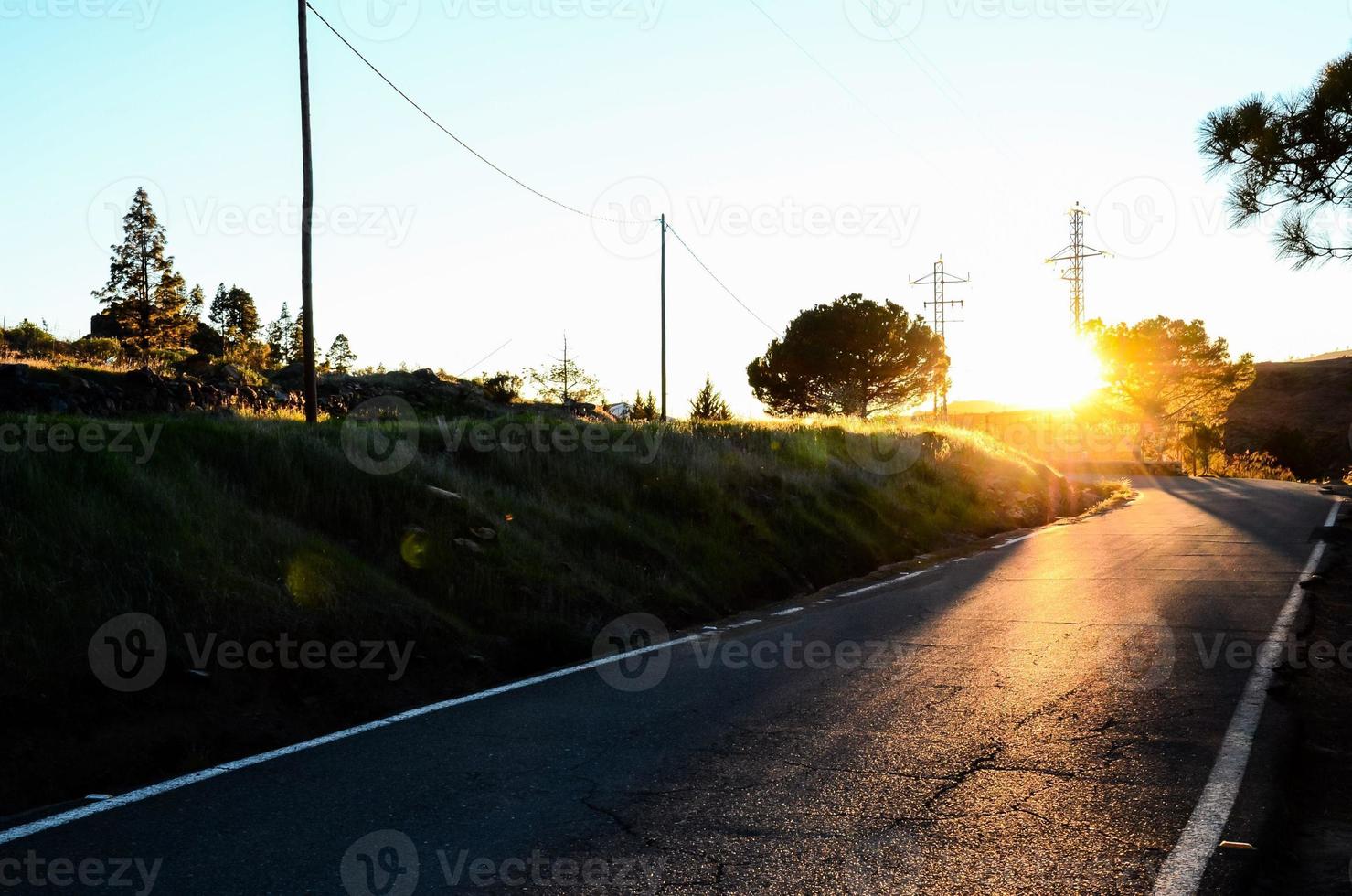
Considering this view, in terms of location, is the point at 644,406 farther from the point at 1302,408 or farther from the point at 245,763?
the point at 1302,408

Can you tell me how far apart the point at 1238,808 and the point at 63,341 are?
45.9 m

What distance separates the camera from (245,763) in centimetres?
528

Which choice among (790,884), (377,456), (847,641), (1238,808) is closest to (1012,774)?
(1238,808)

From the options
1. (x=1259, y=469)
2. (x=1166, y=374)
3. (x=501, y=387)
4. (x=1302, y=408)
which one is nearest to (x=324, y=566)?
(x=501, y=387)

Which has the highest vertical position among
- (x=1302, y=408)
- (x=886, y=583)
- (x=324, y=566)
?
(x=1302, y=408)

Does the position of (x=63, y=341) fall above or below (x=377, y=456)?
above

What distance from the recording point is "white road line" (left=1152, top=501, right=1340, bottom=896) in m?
3.69

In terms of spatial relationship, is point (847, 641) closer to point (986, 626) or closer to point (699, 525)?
point (986, 626)

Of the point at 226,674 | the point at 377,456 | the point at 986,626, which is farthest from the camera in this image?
the point at 377,456

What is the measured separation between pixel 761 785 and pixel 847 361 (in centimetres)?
5576

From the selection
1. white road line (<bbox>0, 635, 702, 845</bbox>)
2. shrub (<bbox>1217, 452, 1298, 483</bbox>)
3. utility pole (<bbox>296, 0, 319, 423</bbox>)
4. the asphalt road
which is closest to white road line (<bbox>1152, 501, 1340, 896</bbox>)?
the asphalt road

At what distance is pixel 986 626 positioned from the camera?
890cm

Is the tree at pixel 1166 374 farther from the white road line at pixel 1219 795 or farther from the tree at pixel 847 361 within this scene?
the white road line at pixel 1219 795

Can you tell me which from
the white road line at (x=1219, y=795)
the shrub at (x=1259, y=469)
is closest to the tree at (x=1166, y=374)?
the shrub at (x=1259, y=469)
